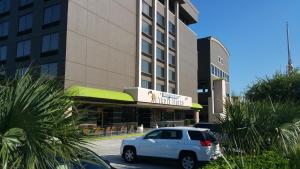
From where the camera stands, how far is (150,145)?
1523cm

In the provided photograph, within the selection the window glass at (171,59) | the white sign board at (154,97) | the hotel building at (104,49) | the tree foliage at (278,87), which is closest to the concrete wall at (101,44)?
the hotel building at (104,49)

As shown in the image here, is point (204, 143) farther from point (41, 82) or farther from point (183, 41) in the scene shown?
point (183, 41)

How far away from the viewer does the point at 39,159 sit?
156 inches

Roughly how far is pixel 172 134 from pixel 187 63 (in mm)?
52770

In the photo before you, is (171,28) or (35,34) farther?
(171,28)

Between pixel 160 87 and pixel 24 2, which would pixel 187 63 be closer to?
pixel 160 87

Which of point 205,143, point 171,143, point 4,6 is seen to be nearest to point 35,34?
point 4,6

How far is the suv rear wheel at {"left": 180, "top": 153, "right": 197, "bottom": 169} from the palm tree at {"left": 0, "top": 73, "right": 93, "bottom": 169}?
1007 centimetres

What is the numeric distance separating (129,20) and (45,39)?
11953 mm

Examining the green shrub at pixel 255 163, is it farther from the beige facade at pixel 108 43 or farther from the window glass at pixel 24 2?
the window glass at pixel 24 2

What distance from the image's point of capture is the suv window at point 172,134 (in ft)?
48.0

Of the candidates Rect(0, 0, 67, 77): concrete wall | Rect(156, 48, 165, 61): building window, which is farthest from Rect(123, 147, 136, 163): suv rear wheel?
Rect(156, 48, 165, 61): building window

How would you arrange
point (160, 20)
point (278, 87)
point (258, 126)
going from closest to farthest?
point (258, 126)
point (278, 87)
point (160, 20)

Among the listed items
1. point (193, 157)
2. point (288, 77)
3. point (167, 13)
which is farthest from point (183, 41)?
point (193, 157)
